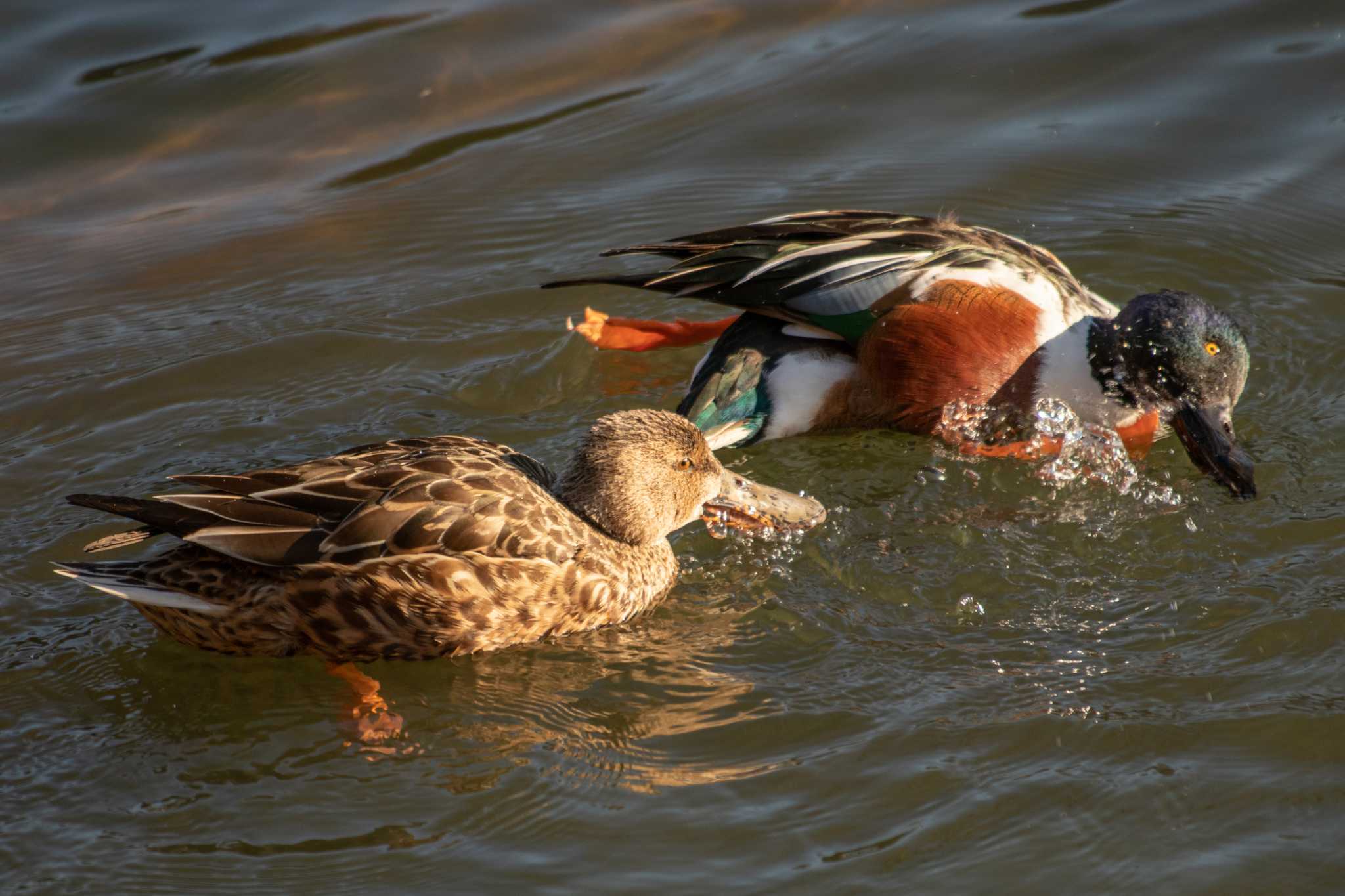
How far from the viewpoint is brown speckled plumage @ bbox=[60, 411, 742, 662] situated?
4629 millimetres

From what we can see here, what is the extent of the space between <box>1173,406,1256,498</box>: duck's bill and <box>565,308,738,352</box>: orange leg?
6.31 feet

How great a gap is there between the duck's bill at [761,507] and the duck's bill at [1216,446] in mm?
1428

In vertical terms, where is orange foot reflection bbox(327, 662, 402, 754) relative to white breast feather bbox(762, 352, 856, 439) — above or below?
below

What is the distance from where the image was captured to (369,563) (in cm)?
466

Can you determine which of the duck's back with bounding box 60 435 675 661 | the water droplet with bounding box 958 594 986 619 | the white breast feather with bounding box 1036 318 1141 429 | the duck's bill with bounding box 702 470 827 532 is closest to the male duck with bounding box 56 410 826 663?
the duck's back with bounding box 60 435 675 661

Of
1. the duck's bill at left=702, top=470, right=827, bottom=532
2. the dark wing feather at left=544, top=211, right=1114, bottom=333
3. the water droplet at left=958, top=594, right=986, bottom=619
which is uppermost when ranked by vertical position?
the dark wing feather at left=544, top=211, right=1114, bottom=333

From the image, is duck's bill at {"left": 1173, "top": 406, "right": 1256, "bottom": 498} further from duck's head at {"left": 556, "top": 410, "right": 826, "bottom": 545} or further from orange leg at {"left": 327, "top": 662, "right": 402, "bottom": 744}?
orange leg at {"left": 327, "top": 662, "right": 402, "bottom": 744}

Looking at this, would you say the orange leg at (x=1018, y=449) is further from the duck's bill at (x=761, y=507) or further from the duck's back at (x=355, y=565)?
the duck's back at (x=355, y=565)

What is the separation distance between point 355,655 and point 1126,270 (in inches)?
164

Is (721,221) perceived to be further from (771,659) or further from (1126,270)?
(771,659)

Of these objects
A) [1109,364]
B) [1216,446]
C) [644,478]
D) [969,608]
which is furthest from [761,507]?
[1216,446]

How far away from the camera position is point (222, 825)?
4027mm

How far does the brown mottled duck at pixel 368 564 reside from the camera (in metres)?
4.63

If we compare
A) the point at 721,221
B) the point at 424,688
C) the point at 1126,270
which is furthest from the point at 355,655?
the point at 1126,270
